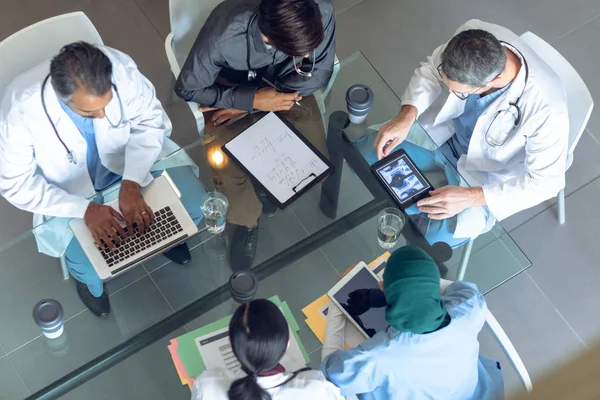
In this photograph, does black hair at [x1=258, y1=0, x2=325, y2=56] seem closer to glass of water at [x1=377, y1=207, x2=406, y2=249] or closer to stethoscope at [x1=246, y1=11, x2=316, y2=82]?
stethoscope at [x1=246, y1=11, x2=316, y2=82]

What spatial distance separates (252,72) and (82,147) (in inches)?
26.3

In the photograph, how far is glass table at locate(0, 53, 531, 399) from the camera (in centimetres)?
195

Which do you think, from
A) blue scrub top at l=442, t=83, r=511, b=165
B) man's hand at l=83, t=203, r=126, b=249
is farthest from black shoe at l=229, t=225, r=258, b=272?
blue scrub top at l=442, t=83, r=511, b=165

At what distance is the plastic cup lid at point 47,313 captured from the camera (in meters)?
1.95

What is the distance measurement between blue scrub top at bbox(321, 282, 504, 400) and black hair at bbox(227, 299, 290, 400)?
0.25 metres

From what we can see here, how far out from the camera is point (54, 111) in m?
1.96

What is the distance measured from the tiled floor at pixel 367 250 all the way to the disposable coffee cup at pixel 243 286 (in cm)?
12

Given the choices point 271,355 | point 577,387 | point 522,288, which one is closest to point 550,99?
point 522,288

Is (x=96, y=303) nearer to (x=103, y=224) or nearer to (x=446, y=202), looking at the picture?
(x=103, y=224)

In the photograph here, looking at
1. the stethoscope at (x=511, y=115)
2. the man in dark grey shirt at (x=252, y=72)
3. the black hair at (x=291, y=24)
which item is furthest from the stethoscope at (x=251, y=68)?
the stethoscope at (x=511, y=115)

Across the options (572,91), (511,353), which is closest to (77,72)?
(511,353)

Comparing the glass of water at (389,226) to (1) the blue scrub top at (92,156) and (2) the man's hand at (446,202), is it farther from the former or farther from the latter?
(1) the blue scrub top at (92,156)

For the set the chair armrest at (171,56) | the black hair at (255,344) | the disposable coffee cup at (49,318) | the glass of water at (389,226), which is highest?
the chair armrest at (171,56)

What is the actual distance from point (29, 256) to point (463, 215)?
142 centimetres
